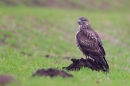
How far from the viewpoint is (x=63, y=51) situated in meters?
22.5

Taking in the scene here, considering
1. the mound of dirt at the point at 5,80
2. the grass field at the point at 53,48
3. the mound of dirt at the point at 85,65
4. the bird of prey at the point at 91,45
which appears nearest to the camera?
the mound of dirt at the point at 5,80

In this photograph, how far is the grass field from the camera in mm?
10344

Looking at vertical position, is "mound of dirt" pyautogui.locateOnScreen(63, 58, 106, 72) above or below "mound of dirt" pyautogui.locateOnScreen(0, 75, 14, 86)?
above

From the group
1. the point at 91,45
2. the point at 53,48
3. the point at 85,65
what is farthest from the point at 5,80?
the point at 53,48

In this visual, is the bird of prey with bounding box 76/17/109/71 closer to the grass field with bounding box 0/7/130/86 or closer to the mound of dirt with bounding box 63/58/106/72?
the mound of dirt with bounding box 63/58/106/72

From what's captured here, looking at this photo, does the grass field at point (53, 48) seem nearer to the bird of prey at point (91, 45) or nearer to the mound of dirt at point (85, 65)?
the mound of dirt at point (85, 65)

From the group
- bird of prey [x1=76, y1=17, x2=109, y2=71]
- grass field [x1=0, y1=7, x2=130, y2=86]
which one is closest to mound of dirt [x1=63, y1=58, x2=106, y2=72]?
bird of prey [x1=76, y1=17, x2=109, y2=71]

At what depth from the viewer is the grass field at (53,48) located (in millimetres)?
10344

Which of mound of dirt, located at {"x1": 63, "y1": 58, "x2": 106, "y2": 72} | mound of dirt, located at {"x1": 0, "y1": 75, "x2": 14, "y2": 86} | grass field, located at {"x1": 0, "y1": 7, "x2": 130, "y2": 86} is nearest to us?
mound of dirt, located at {"x1": 0, "y1": 75, "x2": 14, "y2": 86}

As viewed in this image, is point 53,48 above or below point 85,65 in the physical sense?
above

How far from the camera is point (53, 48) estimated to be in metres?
22.3

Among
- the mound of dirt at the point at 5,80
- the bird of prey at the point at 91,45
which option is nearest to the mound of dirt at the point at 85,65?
the bird of prey at the point at 91,45

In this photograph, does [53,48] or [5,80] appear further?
[53,48]

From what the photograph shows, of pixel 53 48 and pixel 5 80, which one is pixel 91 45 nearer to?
pixel 5 80
